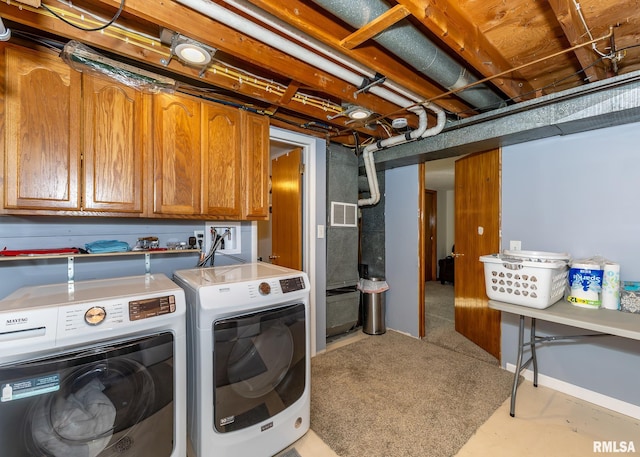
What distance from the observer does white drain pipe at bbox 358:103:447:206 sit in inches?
93.3

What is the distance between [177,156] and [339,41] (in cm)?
121

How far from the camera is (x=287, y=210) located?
3117mm

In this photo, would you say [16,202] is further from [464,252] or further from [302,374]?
[464,252]

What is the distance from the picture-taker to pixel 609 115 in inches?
69.9

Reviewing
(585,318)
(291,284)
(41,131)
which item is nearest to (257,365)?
(291,284)

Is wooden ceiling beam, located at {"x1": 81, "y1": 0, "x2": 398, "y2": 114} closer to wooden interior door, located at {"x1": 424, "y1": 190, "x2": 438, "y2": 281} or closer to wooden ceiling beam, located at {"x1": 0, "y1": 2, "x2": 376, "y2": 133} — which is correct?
wooden ceiling beam, located at {"x1": 0, "y1": 2, "x2": 376, "y2": 133}

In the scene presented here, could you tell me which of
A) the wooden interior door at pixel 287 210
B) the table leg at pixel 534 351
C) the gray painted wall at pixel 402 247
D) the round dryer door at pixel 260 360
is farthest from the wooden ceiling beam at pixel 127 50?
the table leg at pixel 534 351

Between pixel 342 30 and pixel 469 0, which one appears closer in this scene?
pixel 469 0

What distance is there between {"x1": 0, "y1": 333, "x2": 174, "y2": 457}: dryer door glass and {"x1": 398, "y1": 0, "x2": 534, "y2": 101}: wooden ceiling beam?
6.16 feet

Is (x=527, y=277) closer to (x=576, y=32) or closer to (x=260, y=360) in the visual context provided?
(x=576, y=32)

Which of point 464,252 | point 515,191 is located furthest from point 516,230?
point 464,252

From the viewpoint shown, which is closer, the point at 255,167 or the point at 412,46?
the point at 412,46

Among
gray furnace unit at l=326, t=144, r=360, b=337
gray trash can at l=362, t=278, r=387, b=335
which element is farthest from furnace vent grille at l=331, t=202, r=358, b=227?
gray trash can at l=362, t=278, r=387, b=335

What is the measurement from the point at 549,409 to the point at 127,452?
2.62 m
